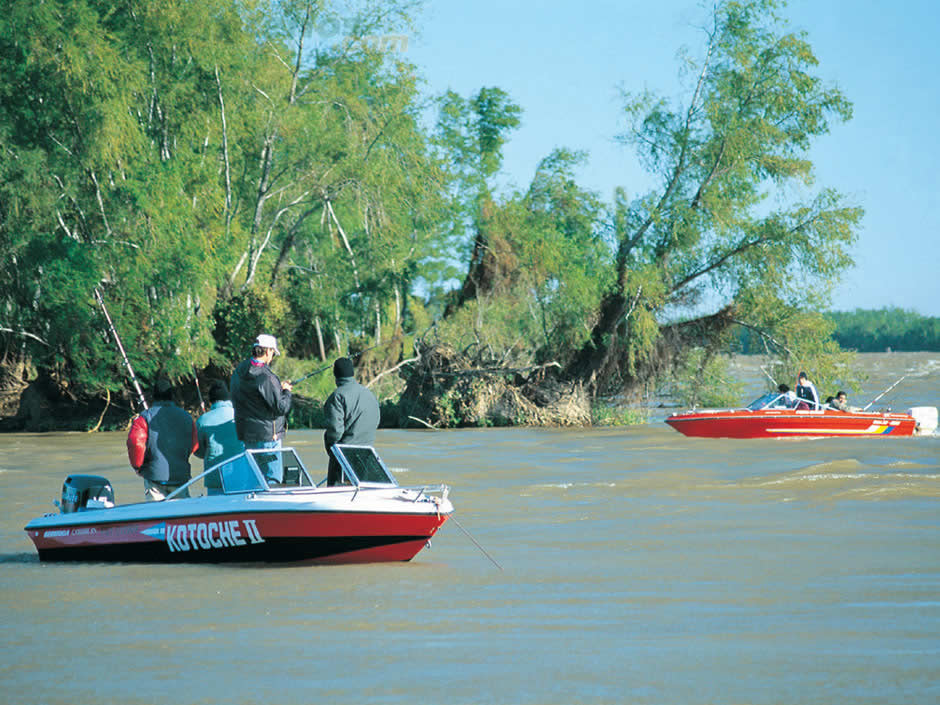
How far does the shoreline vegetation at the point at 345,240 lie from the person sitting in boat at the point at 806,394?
25.3ft

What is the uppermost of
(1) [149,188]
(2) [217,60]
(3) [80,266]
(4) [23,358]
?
(2) [217,60]

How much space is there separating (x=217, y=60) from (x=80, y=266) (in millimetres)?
6379

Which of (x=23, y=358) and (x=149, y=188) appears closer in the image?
(x=149, y=188)

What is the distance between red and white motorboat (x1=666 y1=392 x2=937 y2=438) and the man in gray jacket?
17.5 meters

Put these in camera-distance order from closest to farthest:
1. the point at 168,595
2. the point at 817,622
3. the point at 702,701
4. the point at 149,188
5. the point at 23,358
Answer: the point at 702,701 → the point at 817,622 → the point at 168,595 → the point at 149,188 → the point at 23,358

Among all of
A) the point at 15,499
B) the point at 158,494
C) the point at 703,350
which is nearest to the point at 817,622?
the point at 158,494

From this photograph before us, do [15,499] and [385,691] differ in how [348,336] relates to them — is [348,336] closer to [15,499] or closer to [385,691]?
[15,499]

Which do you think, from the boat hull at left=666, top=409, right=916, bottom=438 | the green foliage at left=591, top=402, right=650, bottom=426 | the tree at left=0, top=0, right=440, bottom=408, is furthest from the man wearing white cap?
the green foliage at left=591, top=402, right=650, bottom=426

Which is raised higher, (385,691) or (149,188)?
(149,188)

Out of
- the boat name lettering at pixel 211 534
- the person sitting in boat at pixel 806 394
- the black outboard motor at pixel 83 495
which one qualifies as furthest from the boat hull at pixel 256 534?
the person sitting in boat at pixel 806 394

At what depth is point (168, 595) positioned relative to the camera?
9281 mm

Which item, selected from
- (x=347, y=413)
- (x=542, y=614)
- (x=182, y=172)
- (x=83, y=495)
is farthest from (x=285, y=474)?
(x=182, y=172)

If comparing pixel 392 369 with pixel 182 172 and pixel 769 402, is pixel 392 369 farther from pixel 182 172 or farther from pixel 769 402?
pixel 769 402

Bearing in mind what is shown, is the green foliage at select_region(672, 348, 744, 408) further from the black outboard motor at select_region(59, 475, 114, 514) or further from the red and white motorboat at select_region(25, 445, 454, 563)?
the black outboard motor at select_region(59, 475, 114, 514)
